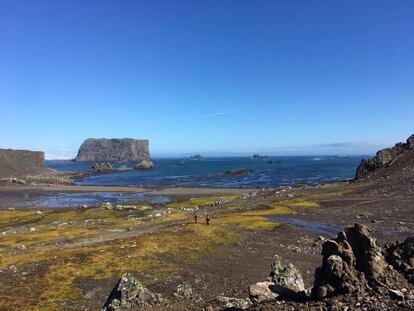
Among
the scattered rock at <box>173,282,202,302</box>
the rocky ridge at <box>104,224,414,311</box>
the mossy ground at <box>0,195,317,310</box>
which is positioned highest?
the rocky ridge at <box>104,224,414,311</box>

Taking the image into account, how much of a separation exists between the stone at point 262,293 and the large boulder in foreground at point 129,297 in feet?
21.3

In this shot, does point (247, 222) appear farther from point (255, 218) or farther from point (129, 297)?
point (129, 297)

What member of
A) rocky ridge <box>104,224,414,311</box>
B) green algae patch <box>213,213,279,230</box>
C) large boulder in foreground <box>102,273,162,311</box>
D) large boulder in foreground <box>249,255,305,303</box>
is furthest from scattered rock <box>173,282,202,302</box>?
green algae patch <box>213,213,279,230</box>

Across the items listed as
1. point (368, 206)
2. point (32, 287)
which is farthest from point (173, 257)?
point (368, 206)

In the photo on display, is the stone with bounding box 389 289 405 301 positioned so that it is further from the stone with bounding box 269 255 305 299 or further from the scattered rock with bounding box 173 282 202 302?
the scattered rock with bounding box 173 282 202 302

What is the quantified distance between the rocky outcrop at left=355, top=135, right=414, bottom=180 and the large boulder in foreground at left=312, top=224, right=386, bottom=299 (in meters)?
96.2

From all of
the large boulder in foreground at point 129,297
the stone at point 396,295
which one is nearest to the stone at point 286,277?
the large boulder in foreground at point 129,297

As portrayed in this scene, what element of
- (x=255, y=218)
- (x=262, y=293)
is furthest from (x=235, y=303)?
(x=255, y=218)

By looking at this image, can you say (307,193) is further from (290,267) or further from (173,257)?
(290,267)

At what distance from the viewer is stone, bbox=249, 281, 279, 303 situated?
68.0 feet

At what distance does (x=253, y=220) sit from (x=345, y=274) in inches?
1671

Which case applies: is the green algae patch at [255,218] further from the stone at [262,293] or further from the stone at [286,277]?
the stone at [262,293]

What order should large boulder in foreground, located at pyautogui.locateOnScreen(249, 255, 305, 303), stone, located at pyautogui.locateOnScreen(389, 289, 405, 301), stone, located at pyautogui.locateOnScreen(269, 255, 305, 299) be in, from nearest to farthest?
stone, located at pyautogui.locateOnScreen(389, 289, 405, 301) → large boulder in foreground, located at pyautogui.locateOnScreen(249, 255, 305, 303) → stone, located at pyautogui.locateOnScreen(269, 255, 305, 299)

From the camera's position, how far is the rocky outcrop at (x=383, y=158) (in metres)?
112
